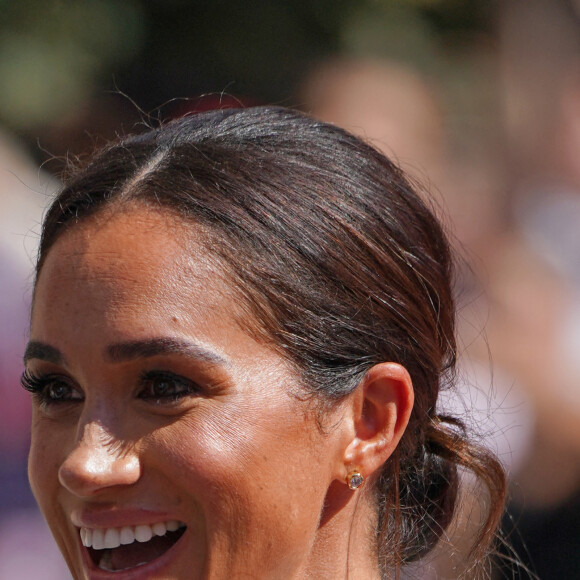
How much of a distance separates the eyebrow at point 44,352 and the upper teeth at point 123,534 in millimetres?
366

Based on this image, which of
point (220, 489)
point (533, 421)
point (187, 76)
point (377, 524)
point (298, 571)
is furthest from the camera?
point (187, 76)

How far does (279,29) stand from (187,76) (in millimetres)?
530

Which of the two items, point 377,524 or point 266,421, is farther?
point 377,524

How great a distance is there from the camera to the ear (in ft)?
7.18

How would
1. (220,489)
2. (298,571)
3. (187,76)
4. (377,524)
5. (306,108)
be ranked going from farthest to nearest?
(187,76) < (306,108) < (377,524) < (298,571) < (220,489)

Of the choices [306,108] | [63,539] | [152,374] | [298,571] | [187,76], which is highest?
[187,76]

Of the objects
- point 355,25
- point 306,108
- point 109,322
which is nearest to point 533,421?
point 306,108

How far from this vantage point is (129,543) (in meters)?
2.12

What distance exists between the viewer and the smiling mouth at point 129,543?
81.5 inches

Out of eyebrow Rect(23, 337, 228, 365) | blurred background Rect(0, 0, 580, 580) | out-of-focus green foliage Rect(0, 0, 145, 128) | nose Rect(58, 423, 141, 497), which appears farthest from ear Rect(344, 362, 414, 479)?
out-of-focus green foliage Rect(0, 0, 145, 128)

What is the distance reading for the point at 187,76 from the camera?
16.2ft

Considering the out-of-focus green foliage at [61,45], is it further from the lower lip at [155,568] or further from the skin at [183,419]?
the lower lip at [155,568]

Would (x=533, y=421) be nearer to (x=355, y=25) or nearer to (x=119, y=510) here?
(x=355, y=25)

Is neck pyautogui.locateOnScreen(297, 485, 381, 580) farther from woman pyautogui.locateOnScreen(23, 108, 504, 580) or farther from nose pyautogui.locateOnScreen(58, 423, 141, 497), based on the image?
nose pyautogui.locateOnScreen(58, 423, 141, 497)
